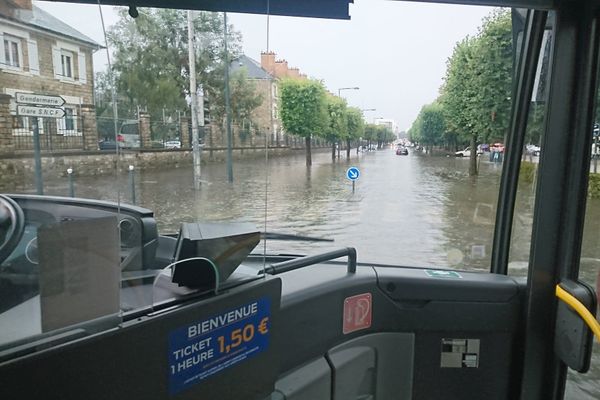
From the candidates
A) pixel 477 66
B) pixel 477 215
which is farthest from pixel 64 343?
pixel 477 66

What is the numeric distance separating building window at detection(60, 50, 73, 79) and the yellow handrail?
1.82 meters

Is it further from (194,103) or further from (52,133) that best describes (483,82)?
(52,133)

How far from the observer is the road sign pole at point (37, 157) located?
1081 mm

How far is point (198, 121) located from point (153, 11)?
0.35m

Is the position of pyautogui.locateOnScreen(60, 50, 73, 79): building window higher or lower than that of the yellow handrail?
higher

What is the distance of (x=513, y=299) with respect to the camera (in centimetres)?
214

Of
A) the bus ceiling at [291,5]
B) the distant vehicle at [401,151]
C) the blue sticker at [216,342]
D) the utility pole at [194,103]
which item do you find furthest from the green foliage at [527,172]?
the distant vehicle at [401,151]

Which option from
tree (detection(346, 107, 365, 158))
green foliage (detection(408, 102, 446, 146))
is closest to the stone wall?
tree (detection(346, 107, 365, 158))

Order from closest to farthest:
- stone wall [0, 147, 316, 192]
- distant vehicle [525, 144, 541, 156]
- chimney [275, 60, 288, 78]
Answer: stone wall [0, 147, 316, 192]
chimney [275, 60, 288, 78]
distant vehicle [525, 144, 541, 156]

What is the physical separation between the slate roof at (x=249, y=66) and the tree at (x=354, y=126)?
1.54 metres

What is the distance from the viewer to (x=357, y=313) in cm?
201

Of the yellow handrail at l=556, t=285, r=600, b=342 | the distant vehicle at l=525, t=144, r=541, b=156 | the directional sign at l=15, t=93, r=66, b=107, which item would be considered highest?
the directional sign at l=15, t=93, r=66, b=107

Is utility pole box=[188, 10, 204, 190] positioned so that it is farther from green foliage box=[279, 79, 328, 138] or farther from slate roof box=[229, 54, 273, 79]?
green foliage box=[279, 79, 328, 138]

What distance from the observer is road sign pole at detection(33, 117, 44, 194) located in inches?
42.6
